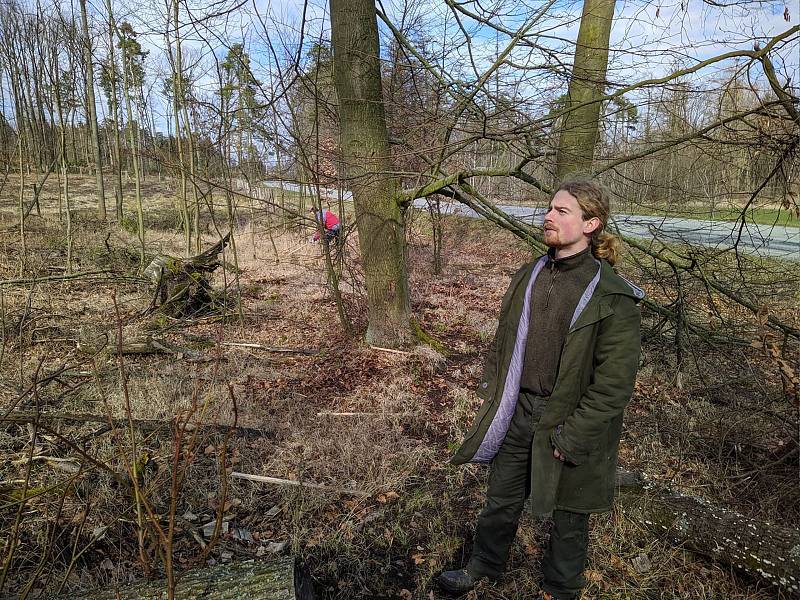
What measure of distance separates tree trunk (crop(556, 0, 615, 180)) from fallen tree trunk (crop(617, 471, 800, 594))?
2.73 metres

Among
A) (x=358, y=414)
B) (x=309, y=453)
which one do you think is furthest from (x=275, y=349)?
(x=309, y=453)

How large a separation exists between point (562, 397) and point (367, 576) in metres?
1.61

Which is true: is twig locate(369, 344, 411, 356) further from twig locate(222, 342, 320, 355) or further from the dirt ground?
twig locate(222, 342, 320, 355)

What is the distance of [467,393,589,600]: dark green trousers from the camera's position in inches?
88.0

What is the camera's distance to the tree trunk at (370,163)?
496cm

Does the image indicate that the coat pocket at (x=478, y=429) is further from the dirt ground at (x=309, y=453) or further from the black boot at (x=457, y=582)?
the dirt ground at (x=309, y=453)

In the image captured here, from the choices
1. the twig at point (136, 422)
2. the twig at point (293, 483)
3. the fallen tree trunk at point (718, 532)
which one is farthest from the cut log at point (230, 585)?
the fallen tree trunk at point (718, 532)

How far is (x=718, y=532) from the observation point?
2.60 m

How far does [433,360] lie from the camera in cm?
554

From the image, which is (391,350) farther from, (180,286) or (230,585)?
(230,585)

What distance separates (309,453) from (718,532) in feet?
9.12

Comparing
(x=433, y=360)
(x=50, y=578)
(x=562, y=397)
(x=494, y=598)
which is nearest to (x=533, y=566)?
(x=494, y=598)

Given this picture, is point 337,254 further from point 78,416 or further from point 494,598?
point 494,598

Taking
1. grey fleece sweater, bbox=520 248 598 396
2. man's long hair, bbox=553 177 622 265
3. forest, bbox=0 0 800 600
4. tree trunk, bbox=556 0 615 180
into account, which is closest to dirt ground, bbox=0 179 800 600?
forest, bbox=0 0 800 600
